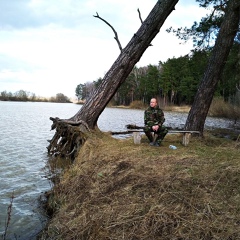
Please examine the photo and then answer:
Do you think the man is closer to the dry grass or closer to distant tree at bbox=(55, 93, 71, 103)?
the dry grass

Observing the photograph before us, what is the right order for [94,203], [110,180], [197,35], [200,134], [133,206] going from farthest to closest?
1. [197,35]
2. [200,134]
3. [110,180]
4. [94,203]
5. [133,206]

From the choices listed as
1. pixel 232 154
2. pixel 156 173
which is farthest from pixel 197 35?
pixel 156 173

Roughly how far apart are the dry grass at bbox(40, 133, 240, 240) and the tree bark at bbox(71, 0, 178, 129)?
3.42m

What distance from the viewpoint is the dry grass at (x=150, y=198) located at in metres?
3.50

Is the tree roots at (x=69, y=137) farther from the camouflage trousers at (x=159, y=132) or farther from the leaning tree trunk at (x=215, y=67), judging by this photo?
the leaning tree trunk at (x=215, y=67)

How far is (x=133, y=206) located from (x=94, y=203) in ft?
2.28

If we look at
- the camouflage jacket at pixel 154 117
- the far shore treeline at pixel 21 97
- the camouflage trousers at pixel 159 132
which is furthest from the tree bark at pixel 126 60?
the far shore treeline at pixel 21 97

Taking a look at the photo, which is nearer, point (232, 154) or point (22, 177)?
point (232, 154)

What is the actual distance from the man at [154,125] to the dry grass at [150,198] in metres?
1.32

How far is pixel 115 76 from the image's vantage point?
33.1ft

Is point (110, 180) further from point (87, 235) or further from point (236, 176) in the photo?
point (236, 176)

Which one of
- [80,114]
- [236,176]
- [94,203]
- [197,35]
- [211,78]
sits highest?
[197,35]

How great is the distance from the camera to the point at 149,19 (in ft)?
32.4

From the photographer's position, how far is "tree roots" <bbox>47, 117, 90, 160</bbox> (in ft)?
29.6
